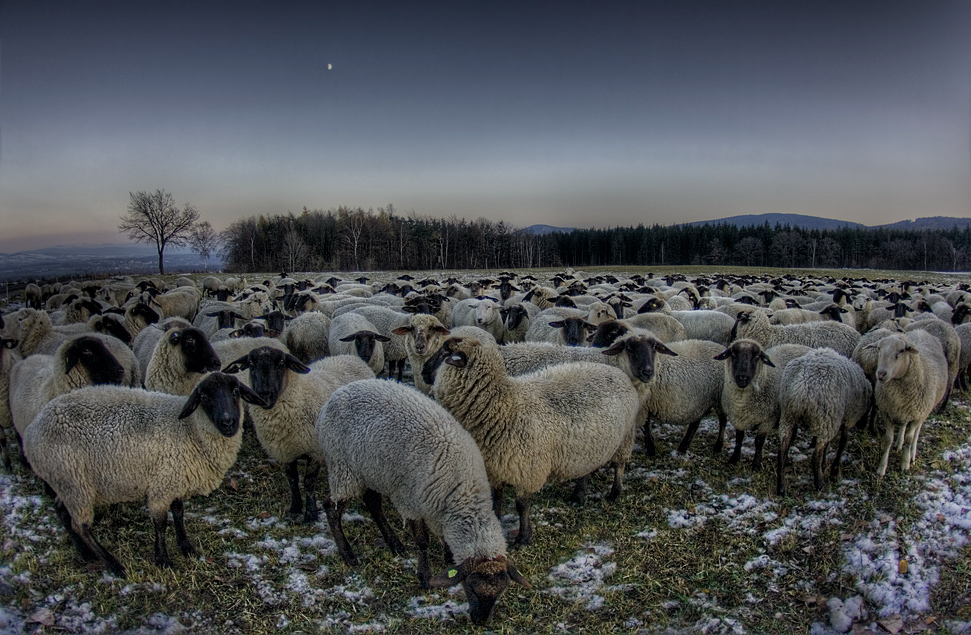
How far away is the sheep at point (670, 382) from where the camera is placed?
6.51m

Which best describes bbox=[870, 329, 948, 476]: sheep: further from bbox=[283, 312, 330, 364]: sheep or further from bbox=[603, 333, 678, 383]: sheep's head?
bbox=[283, 312, 330, 364]: sheep

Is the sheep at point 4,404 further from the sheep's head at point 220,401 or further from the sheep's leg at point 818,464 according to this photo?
the sheep's leg at point 818,464

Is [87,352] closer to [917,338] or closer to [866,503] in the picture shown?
[866,503]

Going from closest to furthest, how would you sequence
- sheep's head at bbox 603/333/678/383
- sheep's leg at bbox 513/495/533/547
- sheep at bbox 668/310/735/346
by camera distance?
sheep's leg at bbox 513/495/533/547 < sheep's head at bbox 603/333/678/383 < sheep at bbox 668/310/735/346

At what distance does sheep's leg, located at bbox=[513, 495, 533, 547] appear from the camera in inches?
195

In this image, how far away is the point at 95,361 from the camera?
19.8 ft

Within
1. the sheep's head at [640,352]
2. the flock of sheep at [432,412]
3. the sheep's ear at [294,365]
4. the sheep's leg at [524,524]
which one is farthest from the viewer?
the sheep's head at [640,352]

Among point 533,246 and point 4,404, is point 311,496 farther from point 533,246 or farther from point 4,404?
point 533,246

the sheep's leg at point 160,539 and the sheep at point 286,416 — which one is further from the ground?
the sheep at point 286,416

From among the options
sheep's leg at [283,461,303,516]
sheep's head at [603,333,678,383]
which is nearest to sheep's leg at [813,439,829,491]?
sheep's head at [603,333,678,383]

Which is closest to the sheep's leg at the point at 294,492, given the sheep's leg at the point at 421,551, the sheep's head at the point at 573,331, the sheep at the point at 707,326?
the sheep's leg at the point at 421,551

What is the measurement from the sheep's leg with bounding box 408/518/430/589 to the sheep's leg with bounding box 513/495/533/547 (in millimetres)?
981

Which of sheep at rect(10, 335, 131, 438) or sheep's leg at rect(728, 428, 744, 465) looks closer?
sheep at rect(10, 335, 131, 438)

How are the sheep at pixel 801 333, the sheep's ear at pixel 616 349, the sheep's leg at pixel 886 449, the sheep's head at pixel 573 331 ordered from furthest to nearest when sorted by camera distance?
the sheep at pixel 801 333 → the sheep's head at pixel 573 331 → the sheep's ear at pixel 616 349 → the sheep's leg at pixel 886 449
